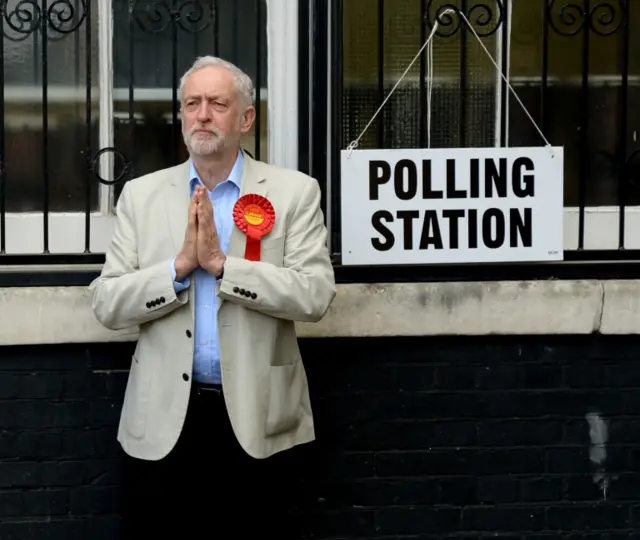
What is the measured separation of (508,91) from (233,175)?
5.36ft

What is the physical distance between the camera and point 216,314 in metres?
3.76

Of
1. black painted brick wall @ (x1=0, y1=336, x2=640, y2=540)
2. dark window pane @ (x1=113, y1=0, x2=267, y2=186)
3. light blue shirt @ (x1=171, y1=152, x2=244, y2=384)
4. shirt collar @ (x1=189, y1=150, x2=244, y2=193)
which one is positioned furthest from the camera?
dark window pane @ (x1=113, y1=0, x2=267, y2=186)

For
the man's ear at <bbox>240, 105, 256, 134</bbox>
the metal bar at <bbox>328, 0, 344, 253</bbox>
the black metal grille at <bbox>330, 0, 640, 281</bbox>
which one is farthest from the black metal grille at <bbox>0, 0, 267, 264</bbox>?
the man's ear at <bbox>240, 105, 256, 134</bbox>

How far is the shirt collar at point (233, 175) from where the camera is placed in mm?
3881

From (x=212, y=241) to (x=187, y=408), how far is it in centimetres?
56

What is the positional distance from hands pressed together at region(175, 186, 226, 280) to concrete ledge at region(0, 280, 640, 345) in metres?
1.08

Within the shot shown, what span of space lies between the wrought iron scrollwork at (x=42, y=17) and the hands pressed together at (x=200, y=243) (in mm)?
1416

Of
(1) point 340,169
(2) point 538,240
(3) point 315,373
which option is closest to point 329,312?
(3) point 315,373

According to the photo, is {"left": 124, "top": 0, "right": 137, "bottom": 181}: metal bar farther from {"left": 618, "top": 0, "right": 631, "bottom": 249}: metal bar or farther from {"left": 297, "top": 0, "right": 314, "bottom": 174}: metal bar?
{"left": 618, "top": 0, "right": 631, "bottom": 249}: metal bar

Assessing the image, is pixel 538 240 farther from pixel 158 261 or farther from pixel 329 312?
pixel 158 261

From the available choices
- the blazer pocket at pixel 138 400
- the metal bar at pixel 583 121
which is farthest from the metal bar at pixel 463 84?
the blazer pocket at pixel 138 400

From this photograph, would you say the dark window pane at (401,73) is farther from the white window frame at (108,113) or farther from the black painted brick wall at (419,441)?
the black painted brick wall at (419,441)

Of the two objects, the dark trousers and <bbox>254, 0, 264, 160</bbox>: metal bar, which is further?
<bbox>254, 0, 264, 160</bbox>: metal bar

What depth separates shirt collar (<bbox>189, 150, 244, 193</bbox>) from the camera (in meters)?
3.88
